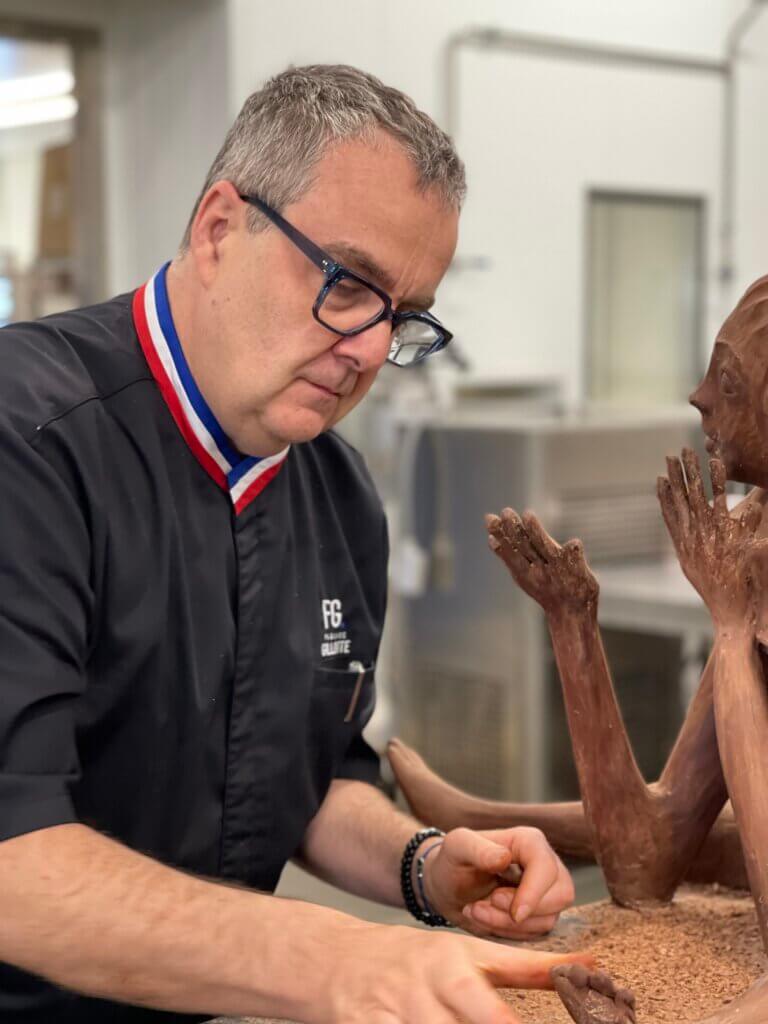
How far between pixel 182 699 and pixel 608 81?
4.04 m

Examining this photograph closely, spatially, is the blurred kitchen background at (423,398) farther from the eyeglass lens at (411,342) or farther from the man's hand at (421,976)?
the man's hand at (421,976)

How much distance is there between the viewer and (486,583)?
3400 mm

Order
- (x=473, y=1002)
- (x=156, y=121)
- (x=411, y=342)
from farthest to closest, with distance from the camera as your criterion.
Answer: (x=156, y=121)
(x=411, y=342)
(x=473, y=1002)

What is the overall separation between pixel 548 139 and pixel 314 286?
3682 millimetres

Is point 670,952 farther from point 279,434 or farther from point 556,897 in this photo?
point 279,434

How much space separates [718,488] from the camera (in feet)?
3.41

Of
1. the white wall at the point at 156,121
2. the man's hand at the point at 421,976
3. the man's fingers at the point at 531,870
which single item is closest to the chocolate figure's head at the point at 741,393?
the man's fingers at the point at 531,870

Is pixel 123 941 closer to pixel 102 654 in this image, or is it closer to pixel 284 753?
pixel 102 654

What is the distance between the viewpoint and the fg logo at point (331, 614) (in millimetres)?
1352

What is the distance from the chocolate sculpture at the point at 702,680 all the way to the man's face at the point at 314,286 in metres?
0.19

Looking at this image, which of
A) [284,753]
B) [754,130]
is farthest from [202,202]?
[754,130]

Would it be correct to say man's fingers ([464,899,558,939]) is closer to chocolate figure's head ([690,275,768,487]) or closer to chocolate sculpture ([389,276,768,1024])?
chocolate sculpture ([389,276,768,1024])

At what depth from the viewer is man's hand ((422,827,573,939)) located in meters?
1.14

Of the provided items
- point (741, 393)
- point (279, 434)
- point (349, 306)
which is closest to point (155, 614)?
point (279, 434)
